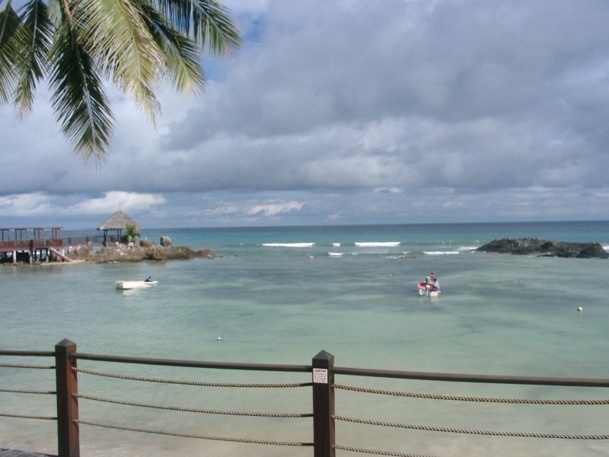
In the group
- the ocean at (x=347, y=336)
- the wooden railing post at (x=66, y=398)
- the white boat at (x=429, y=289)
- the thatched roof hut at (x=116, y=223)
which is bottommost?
the ocean at (x=347, y=336)

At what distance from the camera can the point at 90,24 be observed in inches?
269

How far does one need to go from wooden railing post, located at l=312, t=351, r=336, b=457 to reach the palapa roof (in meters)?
54.4

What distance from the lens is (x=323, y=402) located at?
13.4 feet

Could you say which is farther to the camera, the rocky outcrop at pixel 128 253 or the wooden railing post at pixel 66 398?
the rocky outcrop at pixel 128 253

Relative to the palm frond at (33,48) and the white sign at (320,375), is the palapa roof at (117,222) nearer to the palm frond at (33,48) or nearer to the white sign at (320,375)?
the palm frond at (33,48)

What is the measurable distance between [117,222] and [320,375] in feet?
183

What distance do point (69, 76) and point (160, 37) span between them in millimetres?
1581

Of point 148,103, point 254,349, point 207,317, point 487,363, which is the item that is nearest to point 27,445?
point 148,103

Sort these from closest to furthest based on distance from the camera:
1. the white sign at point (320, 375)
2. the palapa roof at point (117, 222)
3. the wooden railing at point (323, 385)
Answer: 1. the wooden railing at point (323, 385)
2. the white sign at point (320, 375)
3. the palapa roof at point (117, 222)

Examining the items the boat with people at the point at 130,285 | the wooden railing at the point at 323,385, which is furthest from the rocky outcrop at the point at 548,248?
the wooden railing at the point at 323,385

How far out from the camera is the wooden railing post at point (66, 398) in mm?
4754

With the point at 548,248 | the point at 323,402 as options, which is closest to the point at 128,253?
the point at 548,248

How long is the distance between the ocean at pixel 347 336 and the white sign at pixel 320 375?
4446 mm

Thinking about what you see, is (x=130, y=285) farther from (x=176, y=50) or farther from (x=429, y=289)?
(x=176, y=50)
